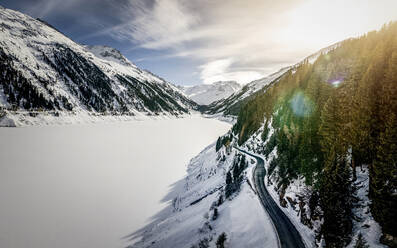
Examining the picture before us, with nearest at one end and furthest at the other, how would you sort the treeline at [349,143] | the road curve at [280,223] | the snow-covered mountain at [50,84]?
the treeline at [349,143]
the road curve at [280,223]
the snow-covered mountain at [50,84]

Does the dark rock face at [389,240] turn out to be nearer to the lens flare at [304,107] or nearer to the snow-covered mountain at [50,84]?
the lens flare at [304,107]

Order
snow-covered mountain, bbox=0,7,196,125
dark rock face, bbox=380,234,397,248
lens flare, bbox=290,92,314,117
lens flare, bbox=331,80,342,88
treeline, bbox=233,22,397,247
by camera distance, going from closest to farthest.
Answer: dark rock face, bbox=380,234,397,248 < treeline, bbox=233,22,397,247 < lens flare, bbox=290,92,314,117 < lens flare, bbox=331,80,342,88 < snow-covered mountain, bbox=0,7,196,125

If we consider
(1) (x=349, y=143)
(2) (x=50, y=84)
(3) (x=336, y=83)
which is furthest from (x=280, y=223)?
(2) (x=50, y=84)

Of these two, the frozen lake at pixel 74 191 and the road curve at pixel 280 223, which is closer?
the road curve at pixel 280 223

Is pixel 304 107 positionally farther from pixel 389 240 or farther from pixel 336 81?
pixel 389 240

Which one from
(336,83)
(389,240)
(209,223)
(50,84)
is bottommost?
(209,223)

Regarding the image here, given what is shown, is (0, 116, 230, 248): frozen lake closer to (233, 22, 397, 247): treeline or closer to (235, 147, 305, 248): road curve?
(235, 147, 305, 248): road curve

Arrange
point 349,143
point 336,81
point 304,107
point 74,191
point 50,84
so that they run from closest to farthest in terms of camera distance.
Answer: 1. point 349,143
2. point 74,191
3. point 336,81
4. point 304,107
5. point 50,84

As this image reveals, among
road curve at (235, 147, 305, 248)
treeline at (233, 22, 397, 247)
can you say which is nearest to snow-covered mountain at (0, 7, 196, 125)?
road curve at (235, 147, 305, 248)

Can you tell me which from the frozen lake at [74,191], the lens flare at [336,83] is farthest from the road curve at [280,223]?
the lens flare at [336,83]
